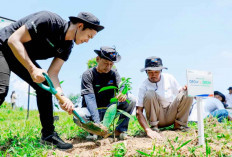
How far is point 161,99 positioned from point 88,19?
1535 mm

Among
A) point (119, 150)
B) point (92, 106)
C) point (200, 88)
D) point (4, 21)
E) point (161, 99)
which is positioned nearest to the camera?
point (119, 150)

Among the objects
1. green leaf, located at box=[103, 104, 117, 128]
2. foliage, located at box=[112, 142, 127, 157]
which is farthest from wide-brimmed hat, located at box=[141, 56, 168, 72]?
foliage, located at box=[112, 142, 127, 157]

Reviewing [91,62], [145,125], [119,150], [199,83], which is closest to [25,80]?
[119,150]

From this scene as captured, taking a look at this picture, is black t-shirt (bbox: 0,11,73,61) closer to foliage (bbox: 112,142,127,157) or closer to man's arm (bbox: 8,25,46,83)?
man's arm (bbox: 8,25,46,83)

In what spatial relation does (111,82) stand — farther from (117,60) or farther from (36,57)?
(36,57)

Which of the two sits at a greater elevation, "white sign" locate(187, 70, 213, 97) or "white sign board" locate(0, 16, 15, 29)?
"white sign board" locate(0, 16, 15, 29)

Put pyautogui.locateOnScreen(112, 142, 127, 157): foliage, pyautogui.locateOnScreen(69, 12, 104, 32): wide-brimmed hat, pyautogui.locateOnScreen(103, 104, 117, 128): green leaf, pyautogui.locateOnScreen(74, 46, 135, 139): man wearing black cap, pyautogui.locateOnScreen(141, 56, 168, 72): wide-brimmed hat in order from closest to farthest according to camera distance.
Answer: pyautogui.locateOnScreen(112, 142, 127, 157): foliage → pyautogui.locateOnScreen(69, 12, 104, 32): wide-brimmed hat → pyautogui.locateOnScreen(103, 104, 117, 128): green leaf → pyautogui.locateOnScreen(74, 46, 135, 139): man wearing black cap → pyautogui.locateOnScreen(141, 56, 168, 72): wide-brimmed hat

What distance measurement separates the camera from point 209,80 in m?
2.05

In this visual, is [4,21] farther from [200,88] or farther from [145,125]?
[200,88]

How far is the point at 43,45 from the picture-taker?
2096 millimetres

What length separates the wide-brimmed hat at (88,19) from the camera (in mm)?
1974

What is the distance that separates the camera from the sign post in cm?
190

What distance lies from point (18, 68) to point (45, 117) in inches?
22.4

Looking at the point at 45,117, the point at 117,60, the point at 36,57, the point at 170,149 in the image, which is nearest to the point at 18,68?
the point at 36,57
